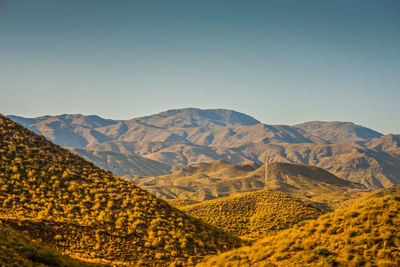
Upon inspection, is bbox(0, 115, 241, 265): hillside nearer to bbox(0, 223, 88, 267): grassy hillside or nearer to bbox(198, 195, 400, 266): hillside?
bbox(0, 223, 88, 267): grassy hillside

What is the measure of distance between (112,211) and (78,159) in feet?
29.0

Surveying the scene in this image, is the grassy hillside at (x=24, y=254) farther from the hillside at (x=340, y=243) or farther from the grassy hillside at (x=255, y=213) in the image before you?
the grassy hillside at (x=255, y=213)

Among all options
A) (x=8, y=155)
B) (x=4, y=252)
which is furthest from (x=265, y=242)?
(x=8, y=155)

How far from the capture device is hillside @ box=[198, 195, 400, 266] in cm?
1587

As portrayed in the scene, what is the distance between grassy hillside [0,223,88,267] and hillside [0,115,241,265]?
2775mm

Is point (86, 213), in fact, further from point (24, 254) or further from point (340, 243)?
point (340, 243)

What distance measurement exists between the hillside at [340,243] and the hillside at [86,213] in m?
3.83

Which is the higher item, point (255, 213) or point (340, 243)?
point (340, 243)

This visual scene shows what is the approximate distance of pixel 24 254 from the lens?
14.5 meters

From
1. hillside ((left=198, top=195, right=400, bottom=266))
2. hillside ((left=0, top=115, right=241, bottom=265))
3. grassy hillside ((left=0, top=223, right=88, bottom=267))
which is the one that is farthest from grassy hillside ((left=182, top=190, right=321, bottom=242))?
grassy hillside ((left=0, top=223, right=88, bottom=267))

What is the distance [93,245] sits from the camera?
20.6 metres

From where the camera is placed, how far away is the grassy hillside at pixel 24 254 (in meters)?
13.4

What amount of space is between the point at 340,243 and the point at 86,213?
1740cm

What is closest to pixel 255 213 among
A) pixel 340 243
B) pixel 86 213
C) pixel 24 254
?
pixel 86 213
